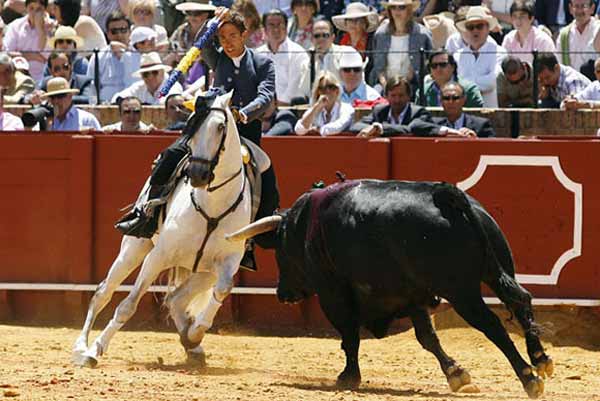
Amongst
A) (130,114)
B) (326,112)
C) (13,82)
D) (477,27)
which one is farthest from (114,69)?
(477,27)

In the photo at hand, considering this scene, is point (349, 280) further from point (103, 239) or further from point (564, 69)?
point (564, 69)

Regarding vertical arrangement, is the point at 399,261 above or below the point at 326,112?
below

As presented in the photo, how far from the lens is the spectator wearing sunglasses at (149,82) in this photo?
14.1 metres

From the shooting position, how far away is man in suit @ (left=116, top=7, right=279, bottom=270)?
9.91 metres

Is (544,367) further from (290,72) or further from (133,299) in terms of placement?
(290,72)

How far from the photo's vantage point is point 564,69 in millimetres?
13273

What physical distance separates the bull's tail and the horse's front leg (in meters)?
1.80

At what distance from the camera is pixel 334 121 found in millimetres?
12992

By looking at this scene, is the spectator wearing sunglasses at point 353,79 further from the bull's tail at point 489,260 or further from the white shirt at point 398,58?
the bull's tail at point 489,260

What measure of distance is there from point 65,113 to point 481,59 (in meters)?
3.95

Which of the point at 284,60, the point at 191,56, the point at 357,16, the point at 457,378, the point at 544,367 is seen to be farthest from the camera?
the point at 357,16

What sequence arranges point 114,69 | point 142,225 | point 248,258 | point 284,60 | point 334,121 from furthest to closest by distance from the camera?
point 114,69 → point 284,60 → point 334,121 → point 248,258 → point 142,225

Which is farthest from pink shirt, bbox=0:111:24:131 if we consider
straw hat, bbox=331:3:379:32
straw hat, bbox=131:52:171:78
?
straw hat, bbox=331:3:379:32

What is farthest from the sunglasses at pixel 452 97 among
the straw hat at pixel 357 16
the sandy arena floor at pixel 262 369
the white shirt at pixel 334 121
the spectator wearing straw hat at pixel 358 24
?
the straw hat at pixel 357 16
